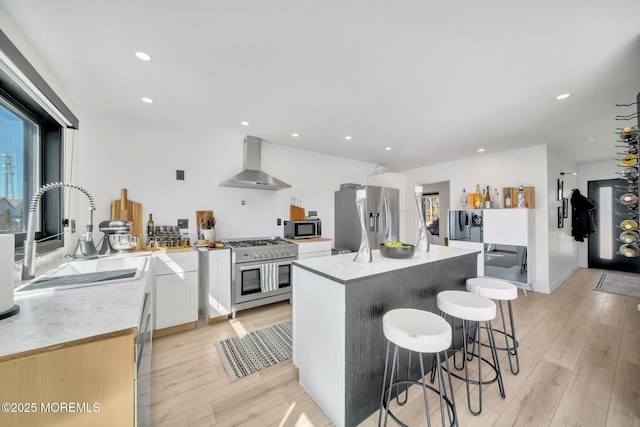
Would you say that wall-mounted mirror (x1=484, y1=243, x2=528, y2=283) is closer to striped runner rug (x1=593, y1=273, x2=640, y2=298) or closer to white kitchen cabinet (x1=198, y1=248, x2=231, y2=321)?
striped runner rug (x1=593, y1=273, x2=640, y2=298)

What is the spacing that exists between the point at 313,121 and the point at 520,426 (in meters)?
3.13

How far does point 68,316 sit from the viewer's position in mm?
913

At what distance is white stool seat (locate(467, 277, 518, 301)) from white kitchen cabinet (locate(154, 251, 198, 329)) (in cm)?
275

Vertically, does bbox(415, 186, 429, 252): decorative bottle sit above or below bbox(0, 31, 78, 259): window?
below

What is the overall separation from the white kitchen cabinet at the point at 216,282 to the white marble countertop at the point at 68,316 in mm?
1515

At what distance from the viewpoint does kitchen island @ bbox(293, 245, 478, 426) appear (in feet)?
4.51

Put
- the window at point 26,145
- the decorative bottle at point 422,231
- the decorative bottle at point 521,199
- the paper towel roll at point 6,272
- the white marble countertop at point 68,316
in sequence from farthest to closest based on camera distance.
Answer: the decorative bottle at point 521,199 → the decorative bottle at point 422,231 → the window at point 26,145 → the paper towel roll at point 6,272 → the white marble countertop at point 68,316

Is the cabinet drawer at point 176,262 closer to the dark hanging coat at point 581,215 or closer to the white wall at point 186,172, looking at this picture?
the white wall at point 186,172

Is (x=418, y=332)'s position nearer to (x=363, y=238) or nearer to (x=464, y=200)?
(x=363, y=238)

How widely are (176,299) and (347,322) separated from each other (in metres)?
2.08

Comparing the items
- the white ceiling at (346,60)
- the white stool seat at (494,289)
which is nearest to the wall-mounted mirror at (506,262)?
the white ceiling at (346,60)

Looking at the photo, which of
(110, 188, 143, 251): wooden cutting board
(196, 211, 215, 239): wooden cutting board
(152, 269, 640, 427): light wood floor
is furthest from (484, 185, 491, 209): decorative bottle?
(110, 188, 143, 251): wooden cutting board

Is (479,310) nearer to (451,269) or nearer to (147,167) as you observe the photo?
(451,269)

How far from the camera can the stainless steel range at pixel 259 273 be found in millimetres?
2844
